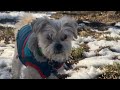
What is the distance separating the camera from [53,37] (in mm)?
7016

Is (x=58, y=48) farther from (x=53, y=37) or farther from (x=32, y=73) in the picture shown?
(x=32, y=73)

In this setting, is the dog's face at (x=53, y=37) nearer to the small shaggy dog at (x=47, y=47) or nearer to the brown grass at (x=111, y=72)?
the small shaggy dog at (x=47, y=47)

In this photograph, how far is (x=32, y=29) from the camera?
24.0 ft

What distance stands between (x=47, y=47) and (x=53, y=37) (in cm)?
A: 21

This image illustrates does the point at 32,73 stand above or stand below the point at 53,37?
below

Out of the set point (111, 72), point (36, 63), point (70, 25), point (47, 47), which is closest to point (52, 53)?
point (47, 47)

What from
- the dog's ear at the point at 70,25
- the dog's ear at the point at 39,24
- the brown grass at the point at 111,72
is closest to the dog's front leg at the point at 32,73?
the dog's ear at the point at 39,24

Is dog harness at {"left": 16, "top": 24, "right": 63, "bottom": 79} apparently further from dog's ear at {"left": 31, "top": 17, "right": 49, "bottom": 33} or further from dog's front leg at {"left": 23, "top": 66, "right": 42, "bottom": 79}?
dog's ear at {"left": 31, "top": 17, "right": 49, "bottom": 33}

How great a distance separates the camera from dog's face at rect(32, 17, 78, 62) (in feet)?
23.0

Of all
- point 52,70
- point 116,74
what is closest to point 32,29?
point 52,70

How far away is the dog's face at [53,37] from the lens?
700 centimetres

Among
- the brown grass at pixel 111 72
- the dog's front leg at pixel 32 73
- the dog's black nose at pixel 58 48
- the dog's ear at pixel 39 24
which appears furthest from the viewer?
the brown grass at pixel 111 72
